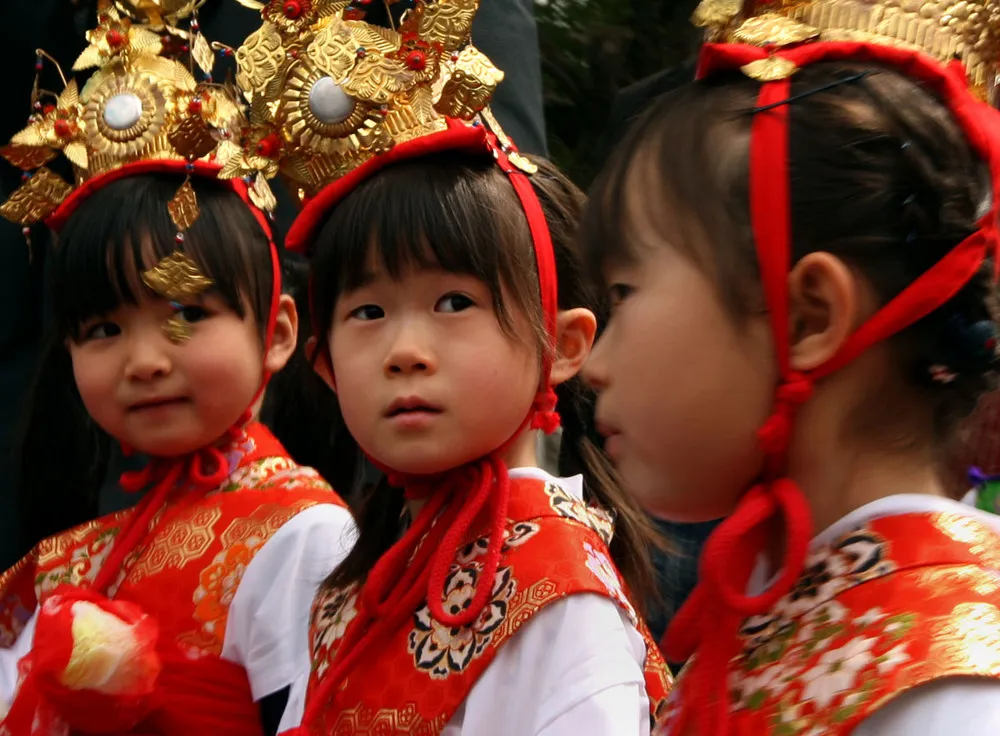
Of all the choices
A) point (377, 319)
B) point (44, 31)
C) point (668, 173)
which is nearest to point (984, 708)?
point (668, 173)

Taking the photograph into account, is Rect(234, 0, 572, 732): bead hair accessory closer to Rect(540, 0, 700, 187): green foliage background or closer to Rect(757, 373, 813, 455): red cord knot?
Rect(757, 373, 813, 455): red cord knot

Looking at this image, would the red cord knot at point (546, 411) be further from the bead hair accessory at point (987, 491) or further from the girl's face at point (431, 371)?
the bead hair accessory at point (987, 491)

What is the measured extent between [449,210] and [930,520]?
26.9 inches

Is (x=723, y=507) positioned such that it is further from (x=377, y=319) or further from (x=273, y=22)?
(x=273, y=22)

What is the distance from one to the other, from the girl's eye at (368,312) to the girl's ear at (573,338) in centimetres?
22

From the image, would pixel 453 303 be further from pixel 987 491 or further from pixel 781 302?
pixel 987 491

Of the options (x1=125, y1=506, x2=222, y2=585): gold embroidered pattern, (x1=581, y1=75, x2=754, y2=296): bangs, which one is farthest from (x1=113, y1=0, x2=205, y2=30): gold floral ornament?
(x1=581, y1=75, x2=754, y2=296): bangs

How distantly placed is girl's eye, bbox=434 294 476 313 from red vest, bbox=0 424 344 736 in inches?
22.3

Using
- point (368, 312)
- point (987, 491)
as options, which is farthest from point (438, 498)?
point (987, 491)

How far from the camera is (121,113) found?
6.46 feet

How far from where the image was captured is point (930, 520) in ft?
3.20

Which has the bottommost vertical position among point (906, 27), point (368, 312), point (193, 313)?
point (193, 313)

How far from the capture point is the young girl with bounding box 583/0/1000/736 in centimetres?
97

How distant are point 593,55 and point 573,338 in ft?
3.40
